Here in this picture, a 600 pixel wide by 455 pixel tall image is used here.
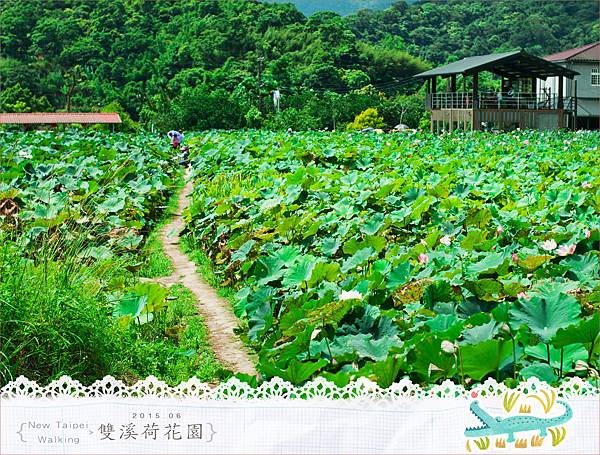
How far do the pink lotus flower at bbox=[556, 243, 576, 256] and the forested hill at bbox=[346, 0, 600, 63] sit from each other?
41214 mm

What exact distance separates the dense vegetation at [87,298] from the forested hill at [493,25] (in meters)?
39.5

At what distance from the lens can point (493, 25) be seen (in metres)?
47.4

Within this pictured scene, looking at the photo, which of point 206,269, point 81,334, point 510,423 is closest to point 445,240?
point 81,334

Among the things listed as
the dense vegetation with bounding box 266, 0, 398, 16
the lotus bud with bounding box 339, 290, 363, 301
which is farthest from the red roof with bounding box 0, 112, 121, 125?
the lotus bud with bounding box 339, 290, 363, 301

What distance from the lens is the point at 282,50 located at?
162ft

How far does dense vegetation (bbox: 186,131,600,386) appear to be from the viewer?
2.71 metres

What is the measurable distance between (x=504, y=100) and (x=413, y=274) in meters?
26.6

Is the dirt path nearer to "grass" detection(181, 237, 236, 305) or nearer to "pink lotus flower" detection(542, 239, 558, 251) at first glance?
"grass" detection(181, 237, 236, 305)

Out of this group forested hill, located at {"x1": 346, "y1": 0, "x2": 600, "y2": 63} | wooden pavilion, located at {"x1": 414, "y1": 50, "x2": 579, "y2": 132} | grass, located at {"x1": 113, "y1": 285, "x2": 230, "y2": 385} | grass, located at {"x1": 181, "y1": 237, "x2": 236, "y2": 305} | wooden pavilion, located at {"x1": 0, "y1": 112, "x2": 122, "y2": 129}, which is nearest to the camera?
grass, located at {"x1": 113, "y1": 285, "x2": 230, "y2": 385}

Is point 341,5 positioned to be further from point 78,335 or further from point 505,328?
point 505,328

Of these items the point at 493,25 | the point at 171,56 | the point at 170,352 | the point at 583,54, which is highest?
the point at 493,25

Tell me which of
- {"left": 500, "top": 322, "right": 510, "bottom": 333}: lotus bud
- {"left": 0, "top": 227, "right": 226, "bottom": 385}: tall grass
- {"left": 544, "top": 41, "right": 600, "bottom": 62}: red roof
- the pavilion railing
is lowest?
the pavilion railing

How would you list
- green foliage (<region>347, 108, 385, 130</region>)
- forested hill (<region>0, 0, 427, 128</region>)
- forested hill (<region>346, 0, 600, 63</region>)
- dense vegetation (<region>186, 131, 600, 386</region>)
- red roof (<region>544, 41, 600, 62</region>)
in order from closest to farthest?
dense vegetation (<region>186, 131, 600, 386</region>), red roof (<region>544, 41, 600, 62</region>), green foliage (<region>347, 108, 385, 130</region>), forested hill (<region>0, 0, 427, 128</region>), forested hill (<region>346, 0, 600, 63</region>)

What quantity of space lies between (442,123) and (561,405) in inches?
1164
